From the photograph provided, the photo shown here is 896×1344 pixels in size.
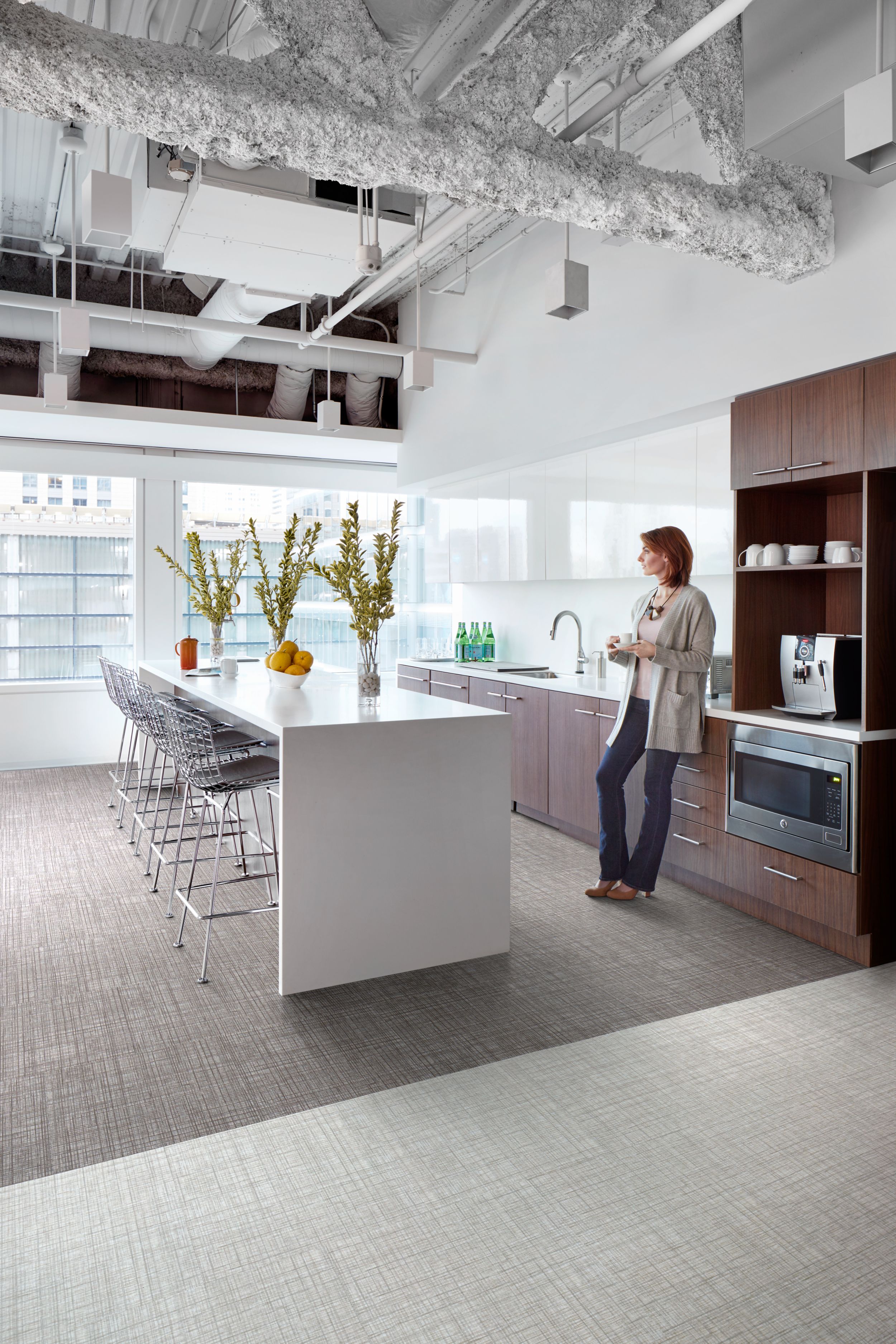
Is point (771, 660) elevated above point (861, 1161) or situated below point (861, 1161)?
above

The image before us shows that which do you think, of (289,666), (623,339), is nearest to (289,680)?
(289,666)

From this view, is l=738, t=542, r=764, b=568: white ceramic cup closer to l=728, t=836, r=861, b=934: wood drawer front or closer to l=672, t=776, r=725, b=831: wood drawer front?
l=672, t=776, r=725, b=831: wood drawer front

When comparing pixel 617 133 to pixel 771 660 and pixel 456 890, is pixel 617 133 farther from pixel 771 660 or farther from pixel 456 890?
pixel 456 890

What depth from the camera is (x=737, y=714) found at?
4223 mm

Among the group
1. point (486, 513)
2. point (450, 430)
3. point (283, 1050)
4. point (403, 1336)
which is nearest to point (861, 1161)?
point (403, 1336)

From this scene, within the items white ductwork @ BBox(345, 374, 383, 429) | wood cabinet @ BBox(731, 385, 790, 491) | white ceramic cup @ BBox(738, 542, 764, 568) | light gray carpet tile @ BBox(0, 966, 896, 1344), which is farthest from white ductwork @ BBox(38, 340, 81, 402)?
light gray carpet tile @ BBox(0, 966, 896, 1344)

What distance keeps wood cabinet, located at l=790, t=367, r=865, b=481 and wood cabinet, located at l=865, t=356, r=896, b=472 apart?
0.03 metres

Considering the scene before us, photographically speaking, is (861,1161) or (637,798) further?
(637,798)

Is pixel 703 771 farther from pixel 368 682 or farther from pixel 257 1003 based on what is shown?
pixel 257 1003

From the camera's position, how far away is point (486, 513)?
704cm

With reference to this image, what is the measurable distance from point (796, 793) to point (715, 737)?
1.76 ft

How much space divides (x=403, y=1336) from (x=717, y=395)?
12.8 feet

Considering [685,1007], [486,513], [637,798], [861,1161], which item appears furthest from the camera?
[486,513]

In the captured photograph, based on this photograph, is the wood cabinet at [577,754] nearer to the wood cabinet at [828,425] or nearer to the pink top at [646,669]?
the pink top at [646,669]
